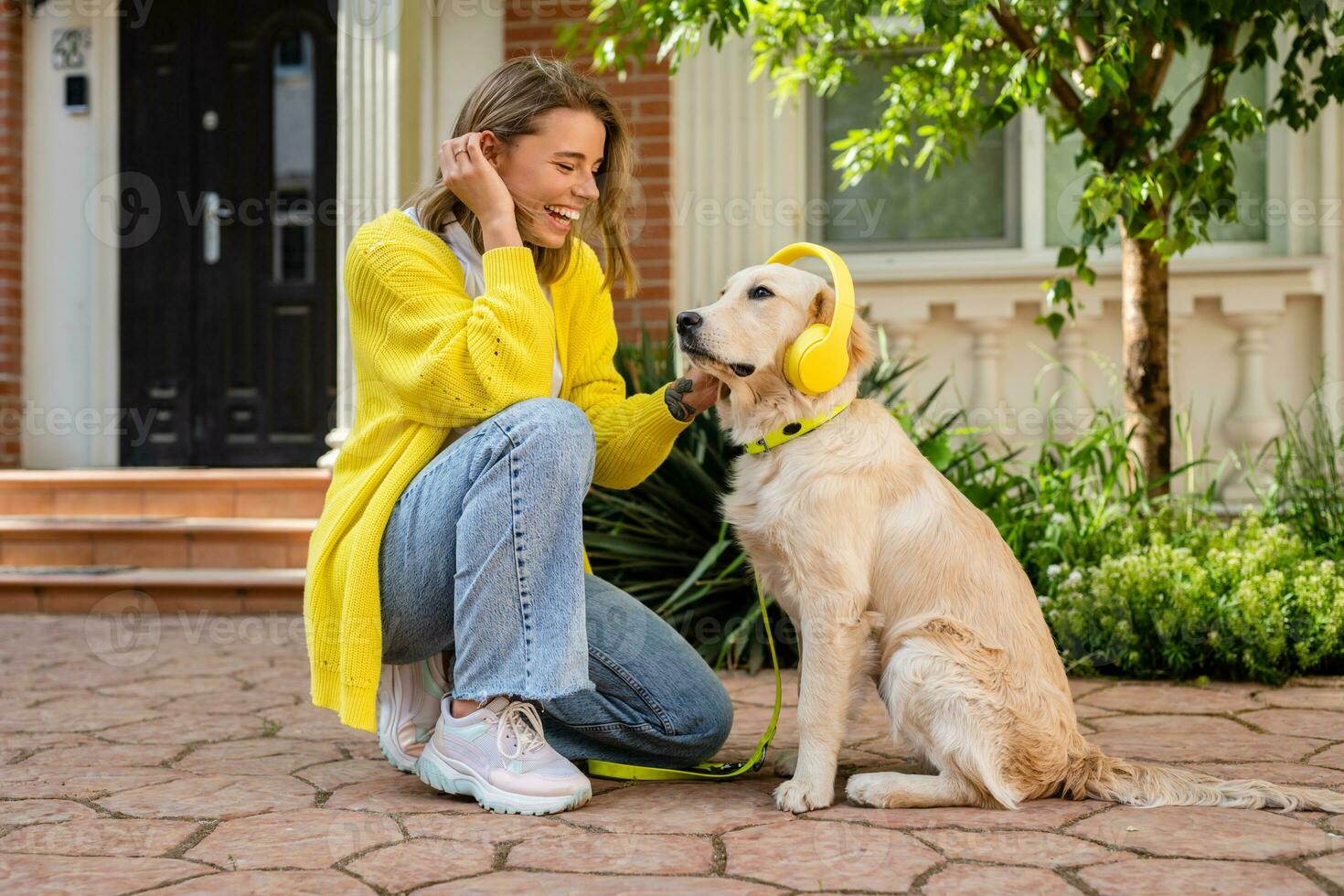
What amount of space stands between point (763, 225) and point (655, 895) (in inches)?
185

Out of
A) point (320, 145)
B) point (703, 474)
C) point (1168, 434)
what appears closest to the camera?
point (703, 474)

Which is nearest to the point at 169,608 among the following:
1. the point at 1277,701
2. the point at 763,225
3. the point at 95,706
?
the point at 95,706

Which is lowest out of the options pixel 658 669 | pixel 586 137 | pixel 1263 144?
pixel 658 669

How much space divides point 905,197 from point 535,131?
13.3 ft

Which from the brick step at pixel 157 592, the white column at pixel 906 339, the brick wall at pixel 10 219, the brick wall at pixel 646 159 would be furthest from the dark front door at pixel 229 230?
the white column at pixel 906 339

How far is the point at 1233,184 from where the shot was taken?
5.86 m

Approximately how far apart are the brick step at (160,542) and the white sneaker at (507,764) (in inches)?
125

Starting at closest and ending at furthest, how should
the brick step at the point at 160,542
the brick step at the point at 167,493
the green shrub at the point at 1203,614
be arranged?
the green shrub at the point at 1203,614, the brick step at the point at 160,542, the brick step at the point at 167,493

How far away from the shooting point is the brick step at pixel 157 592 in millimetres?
5188

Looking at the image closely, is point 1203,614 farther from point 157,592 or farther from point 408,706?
point 157,592

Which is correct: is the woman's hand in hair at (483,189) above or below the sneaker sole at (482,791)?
above

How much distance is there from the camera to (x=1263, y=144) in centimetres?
594

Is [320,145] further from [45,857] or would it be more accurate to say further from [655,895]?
[655,895]

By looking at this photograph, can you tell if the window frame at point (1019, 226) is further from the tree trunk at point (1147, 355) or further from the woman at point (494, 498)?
the woman at point (494, 498)
